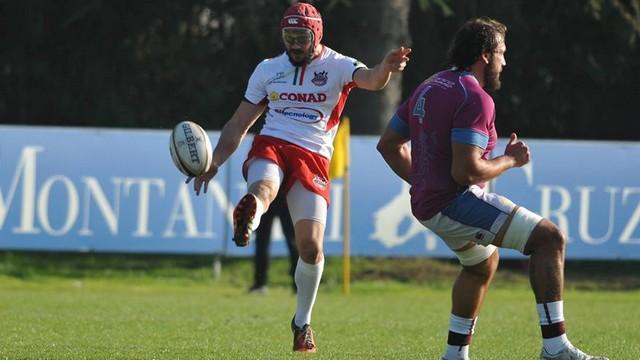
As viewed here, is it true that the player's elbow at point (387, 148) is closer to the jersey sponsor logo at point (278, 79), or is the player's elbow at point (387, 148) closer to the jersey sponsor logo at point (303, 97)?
the jersey sponsor logo at point (303, 97)

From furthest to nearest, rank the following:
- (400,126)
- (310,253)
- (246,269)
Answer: (246,269), (310,253), (400,126)

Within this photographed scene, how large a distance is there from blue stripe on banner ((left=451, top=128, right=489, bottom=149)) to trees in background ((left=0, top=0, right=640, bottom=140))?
44.4 feet

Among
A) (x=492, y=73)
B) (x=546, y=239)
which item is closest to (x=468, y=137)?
(x=492, y=73)

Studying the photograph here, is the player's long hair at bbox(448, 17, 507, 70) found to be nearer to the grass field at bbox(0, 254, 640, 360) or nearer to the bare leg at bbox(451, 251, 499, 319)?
the bare leg at bbox(451, 251, 499, 319)

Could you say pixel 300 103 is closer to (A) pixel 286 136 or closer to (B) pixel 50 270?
(A) pixel 286 136

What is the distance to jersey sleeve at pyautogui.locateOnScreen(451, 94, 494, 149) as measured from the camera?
718 centimetres

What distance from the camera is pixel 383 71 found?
849 cm

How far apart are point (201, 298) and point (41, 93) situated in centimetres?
865

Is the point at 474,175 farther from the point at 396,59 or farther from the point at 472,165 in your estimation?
the point at 396,59

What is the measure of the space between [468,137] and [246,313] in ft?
19.0

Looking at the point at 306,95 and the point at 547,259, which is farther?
the point at 306,95

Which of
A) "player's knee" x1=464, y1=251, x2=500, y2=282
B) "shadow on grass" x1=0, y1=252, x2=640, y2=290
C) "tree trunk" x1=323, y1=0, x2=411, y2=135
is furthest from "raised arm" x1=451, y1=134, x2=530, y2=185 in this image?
"tree trunk" x1=323, y1=0, x2=411, y2=135

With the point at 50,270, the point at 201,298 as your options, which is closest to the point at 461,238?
the point at 201,298

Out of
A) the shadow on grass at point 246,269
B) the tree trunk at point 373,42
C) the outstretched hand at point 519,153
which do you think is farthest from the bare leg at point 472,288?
the tree trunk at point 373,42
